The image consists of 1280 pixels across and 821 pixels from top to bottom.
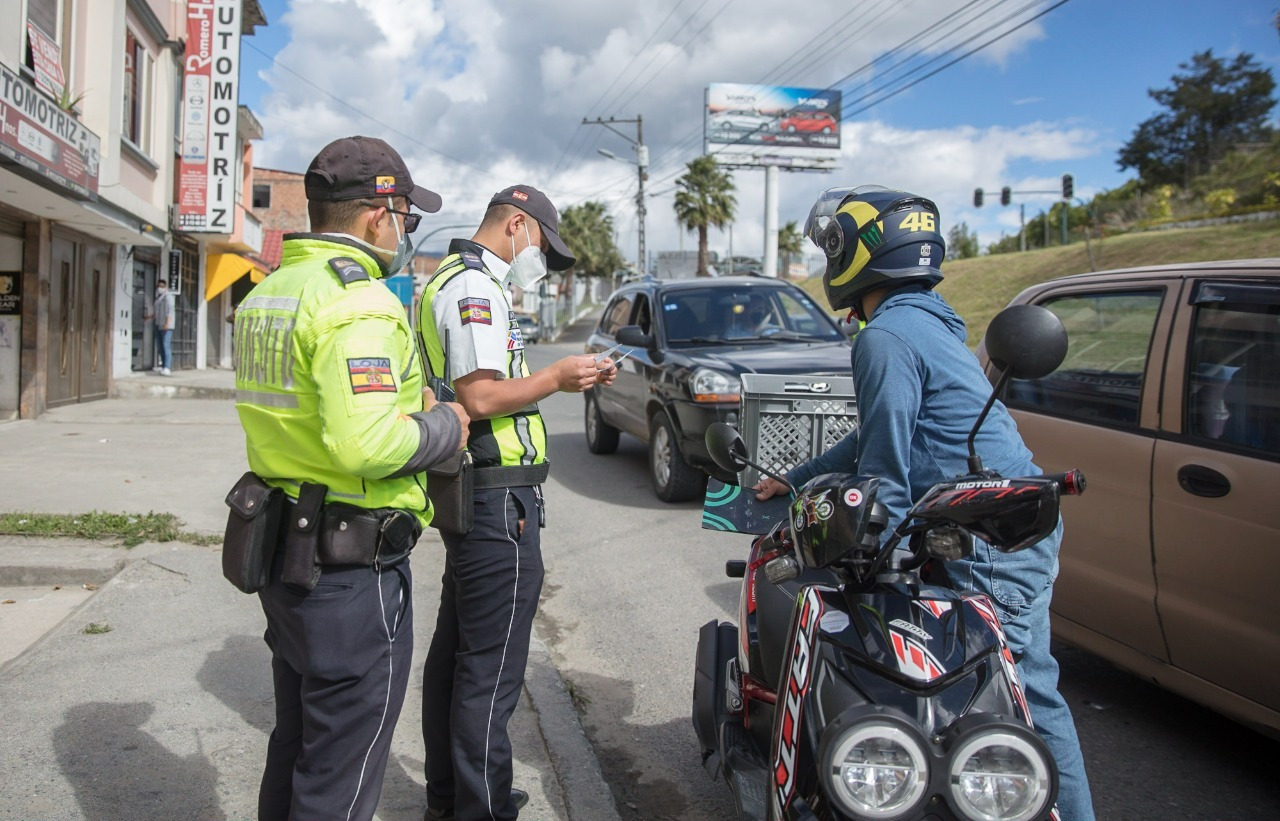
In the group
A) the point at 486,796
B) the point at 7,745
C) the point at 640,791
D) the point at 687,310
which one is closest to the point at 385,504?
the point at 486,796

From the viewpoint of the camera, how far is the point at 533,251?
10.2ft

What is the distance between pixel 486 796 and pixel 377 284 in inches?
59.5

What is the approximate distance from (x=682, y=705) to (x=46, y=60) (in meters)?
12.1

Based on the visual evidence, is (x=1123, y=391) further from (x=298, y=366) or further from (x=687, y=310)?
(x=687, y=310)

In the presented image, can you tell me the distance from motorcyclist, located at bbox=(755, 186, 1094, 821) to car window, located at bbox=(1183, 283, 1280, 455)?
1353 mm

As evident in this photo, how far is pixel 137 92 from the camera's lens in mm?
16641

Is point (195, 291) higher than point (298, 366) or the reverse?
higher

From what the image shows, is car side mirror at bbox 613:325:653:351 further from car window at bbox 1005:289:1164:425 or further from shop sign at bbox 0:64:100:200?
shop sign at bbox 0:64:100:200

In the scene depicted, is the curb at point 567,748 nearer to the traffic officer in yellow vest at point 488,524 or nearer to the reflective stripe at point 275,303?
the traffic officer in yellow vest at point 488,524

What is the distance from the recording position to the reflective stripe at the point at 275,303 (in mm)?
2154

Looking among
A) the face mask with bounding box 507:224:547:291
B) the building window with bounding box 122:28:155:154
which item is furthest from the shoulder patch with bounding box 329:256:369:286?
the building window with bounding box 122:28:155:154

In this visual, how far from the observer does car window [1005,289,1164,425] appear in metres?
3.84

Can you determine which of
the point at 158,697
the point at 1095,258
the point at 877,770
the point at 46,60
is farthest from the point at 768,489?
the point at 1095,258

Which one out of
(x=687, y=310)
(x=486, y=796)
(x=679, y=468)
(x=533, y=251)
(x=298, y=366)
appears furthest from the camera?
(x=687, y=310)
